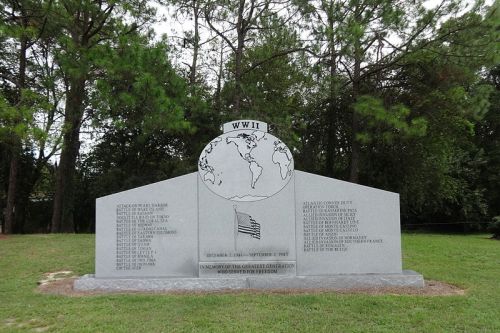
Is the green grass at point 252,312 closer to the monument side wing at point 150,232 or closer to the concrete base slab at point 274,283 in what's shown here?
the concrete base slab at point 274,283

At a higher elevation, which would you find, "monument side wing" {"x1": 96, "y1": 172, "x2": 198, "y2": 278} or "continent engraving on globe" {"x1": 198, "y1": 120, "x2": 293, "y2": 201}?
"continent engraving on globe" {"x1": 198, "y1": 120, "x2": 293, "y2": 201}

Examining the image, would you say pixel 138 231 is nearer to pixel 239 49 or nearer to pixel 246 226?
pixel 246 226

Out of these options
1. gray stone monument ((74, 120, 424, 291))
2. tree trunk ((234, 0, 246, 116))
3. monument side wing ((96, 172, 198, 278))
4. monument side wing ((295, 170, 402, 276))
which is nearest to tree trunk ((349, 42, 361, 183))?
tree trunk ((234, 0, 246, 116))

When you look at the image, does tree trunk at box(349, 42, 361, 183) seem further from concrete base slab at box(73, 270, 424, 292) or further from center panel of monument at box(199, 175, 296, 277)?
concrete base slab at box(73, 270, 424, 292)

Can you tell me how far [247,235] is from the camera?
7.47 m

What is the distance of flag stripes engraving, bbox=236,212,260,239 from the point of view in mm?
7473

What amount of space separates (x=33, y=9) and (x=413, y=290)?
41.7 ft

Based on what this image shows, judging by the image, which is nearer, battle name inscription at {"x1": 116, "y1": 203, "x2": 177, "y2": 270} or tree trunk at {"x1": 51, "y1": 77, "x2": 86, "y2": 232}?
battle name inscription at {"x1": 116, "y1": 203, "x2": 177, "y2": 270}

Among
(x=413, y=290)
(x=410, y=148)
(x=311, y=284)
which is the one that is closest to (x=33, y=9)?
(x=311, y=284)

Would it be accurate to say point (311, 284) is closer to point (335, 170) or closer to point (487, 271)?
point (487, 271)

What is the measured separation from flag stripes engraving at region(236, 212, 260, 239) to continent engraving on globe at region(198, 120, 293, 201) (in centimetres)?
28

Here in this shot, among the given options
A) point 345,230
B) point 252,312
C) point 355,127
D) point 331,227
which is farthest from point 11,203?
point 252,312

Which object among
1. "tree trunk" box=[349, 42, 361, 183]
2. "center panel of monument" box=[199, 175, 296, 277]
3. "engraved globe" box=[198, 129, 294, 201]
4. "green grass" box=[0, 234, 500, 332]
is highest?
"tree trunk" box=[349, 42, 361, 183]

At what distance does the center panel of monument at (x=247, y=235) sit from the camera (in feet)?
24.2
